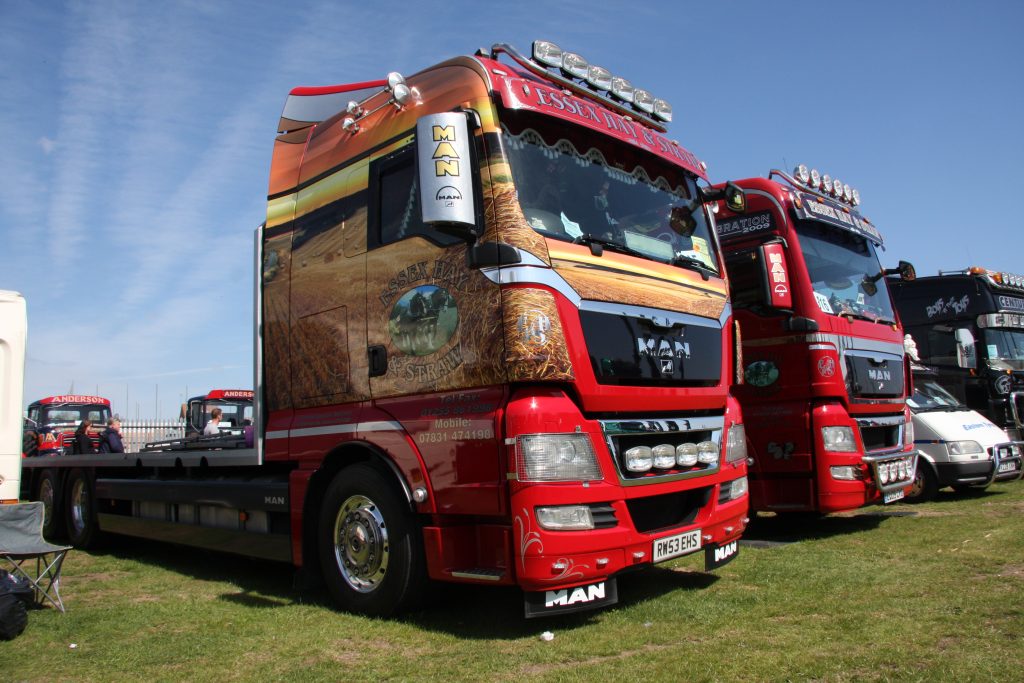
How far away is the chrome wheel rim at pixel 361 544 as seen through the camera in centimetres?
532

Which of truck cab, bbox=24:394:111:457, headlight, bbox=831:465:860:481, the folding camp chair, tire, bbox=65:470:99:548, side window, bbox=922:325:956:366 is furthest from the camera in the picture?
truck cab, bbox=24:394:111:457

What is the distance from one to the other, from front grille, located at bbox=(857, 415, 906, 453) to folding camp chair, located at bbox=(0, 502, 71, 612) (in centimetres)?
707

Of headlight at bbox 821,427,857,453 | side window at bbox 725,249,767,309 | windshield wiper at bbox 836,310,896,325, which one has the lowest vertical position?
headlight at bbox 821,427,857,453

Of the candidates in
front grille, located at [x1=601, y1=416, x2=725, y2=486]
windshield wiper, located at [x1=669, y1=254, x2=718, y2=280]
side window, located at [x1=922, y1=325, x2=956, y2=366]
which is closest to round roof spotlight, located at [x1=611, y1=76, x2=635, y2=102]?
windshield wiper, located at [x1=669, y1=254, x2=718, y2=280]

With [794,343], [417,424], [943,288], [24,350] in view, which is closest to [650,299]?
[417,424]

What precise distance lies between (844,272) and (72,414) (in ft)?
69.3

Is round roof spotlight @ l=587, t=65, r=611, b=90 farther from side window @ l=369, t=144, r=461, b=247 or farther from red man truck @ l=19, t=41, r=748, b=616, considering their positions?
side window @ l=369, t=144, r=461, b=247

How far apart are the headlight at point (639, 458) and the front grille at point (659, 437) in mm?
26

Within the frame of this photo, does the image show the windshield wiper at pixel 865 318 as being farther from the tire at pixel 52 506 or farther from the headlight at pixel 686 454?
the tire at pixel 52 506

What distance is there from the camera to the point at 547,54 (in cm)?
572

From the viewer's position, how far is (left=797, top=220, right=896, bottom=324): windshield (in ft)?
26.7

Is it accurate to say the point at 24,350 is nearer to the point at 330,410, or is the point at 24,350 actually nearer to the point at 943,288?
the point at 330,410

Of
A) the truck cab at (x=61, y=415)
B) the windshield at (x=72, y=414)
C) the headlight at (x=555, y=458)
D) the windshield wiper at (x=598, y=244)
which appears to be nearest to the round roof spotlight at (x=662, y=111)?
the windshield wiper at (x=598, y=244)

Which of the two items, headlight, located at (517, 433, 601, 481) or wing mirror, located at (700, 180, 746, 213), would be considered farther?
wing mirror, located at (700, 180, 746, 213)
